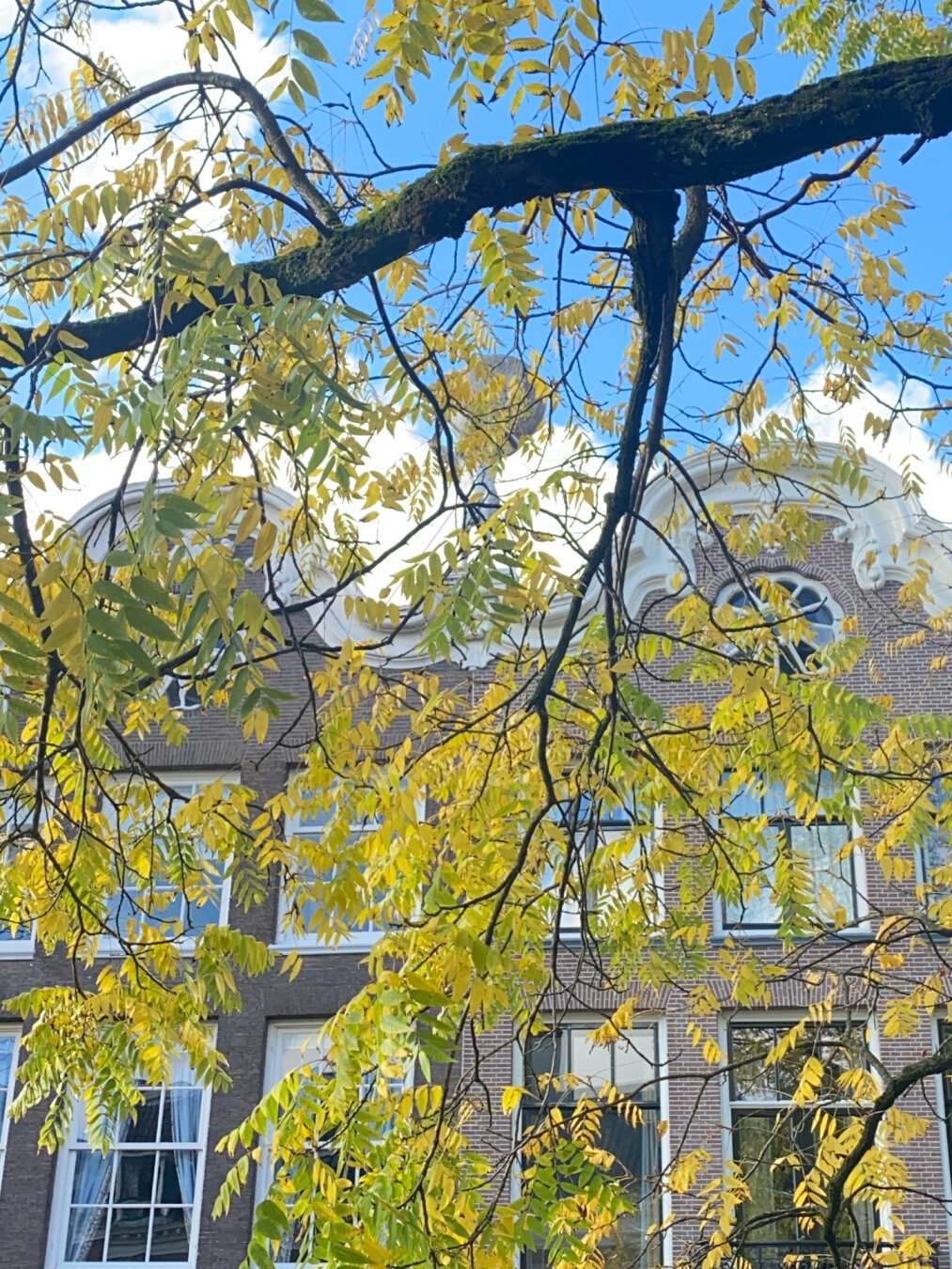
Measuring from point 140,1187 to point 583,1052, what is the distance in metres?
4.31

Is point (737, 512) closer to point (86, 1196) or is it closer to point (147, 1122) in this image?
point (147, 1122)

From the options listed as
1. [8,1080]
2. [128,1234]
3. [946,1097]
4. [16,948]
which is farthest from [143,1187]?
[946,1097]

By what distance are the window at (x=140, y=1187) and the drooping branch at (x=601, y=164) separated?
36.3 ft

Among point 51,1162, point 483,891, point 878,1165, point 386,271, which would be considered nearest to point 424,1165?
point 483,891

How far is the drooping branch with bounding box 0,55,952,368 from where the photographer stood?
147 inches

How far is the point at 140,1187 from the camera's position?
46.2 ft

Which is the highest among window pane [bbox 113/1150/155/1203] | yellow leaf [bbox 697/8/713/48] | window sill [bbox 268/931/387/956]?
yellow leaf [bbox 697/8/713/48]

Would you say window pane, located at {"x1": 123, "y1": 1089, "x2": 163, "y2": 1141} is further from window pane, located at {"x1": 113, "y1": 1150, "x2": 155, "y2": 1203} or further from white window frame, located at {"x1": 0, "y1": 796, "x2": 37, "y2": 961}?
white window frame, located at {"x1": 0, "y1": 796, "x2": 37, "y2": 961}

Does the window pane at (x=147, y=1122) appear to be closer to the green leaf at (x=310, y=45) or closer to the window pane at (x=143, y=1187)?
the window pane at (x=143, y=1187)

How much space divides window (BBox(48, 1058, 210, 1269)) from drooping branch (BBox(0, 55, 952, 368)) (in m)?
11.1

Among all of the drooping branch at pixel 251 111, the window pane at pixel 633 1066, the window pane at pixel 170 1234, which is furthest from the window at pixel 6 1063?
the drooping branch at pixel 251 111

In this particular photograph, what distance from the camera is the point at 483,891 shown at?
4691 millimetres

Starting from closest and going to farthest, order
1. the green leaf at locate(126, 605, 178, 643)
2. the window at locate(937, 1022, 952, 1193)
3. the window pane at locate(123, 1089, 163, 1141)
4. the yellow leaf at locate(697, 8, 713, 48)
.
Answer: the green leaf at locate(126, 605, 178, 643), the yellow leaf at locate(697, 8, 713, 48), the window at locate(937, 1022, 952, 1193), the window pane at locate(123, 1089, 163, 1141)

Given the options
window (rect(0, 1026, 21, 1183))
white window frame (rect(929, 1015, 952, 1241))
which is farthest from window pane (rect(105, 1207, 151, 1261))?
white window frame (rect(929, 1015, 952, 1241))
